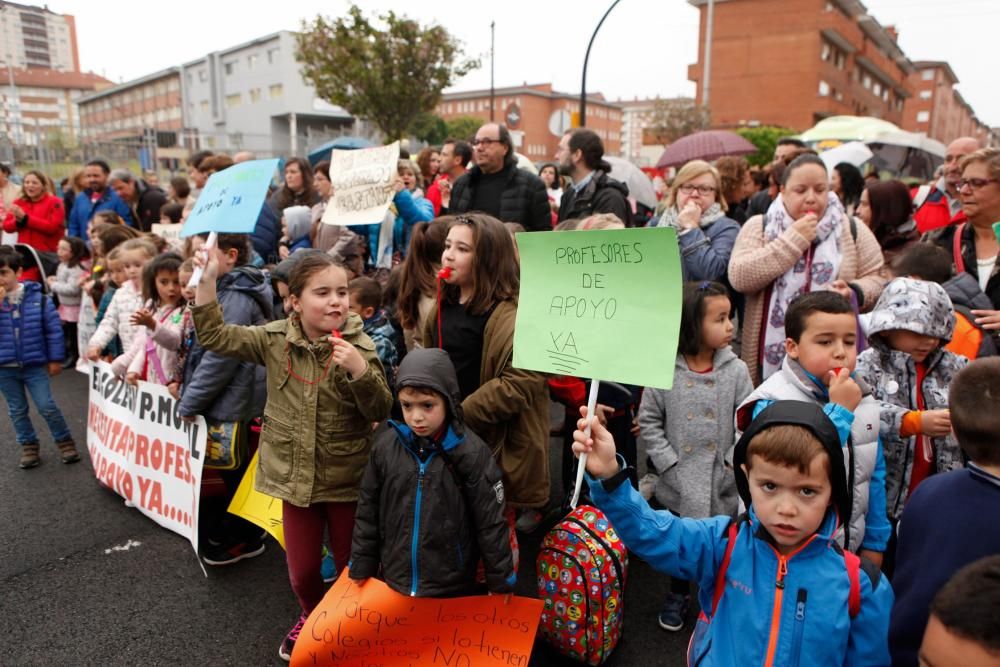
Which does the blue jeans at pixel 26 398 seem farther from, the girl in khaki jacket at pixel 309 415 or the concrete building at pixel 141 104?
the concrete building at pixel 141 104

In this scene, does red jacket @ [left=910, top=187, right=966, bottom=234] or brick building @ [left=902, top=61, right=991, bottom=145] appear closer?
red jacket @ [left=910, top=187, right=966, bottom=234]

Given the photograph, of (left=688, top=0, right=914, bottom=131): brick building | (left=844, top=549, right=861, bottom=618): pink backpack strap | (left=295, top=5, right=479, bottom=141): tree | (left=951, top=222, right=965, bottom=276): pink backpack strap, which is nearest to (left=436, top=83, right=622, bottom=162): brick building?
(left=688, top=0, right=914, bottom=131): brick building

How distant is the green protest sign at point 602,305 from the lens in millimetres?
1794

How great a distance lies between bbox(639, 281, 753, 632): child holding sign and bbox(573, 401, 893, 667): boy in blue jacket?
1.11 meters

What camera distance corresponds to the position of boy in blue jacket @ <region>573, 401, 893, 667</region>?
164cm

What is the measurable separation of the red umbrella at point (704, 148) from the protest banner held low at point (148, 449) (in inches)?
317

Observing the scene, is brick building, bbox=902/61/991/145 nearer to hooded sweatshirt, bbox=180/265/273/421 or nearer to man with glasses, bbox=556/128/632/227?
man with glasses, bbox=556/128/632/227

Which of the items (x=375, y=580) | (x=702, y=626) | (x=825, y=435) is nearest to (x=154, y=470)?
(x=375, y=580)

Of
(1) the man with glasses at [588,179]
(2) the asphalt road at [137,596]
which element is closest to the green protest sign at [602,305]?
(2) the asphalt road at [137,596]

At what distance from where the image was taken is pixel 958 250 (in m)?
3.46

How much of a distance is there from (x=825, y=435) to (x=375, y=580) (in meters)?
1.77

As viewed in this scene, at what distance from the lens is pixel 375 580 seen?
2.56 m

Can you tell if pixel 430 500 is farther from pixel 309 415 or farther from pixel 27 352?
pixel 27 352

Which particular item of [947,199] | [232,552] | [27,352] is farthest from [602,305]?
[947,199]
